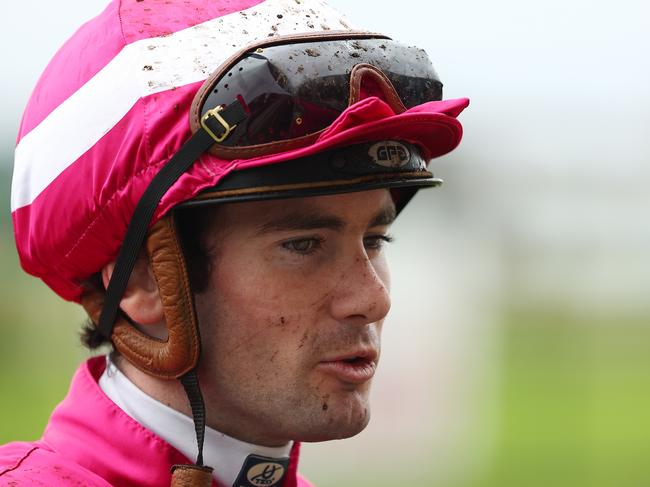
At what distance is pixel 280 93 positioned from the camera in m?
2.64

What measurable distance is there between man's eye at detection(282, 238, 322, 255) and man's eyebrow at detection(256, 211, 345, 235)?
0.03 metres

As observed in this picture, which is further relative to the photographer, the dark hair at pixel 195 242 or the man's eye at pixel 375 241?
the man's eye at pixel 375 241

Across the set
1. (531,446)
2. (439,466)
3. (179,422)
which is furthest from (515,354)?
(179,422)

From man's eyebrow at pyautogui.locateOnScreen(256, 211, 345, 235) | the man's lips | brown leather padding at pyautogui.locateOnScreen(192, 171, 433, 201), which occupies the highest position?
brown leather padding at pyautogui.locateOnScreen(192, 171, 433, 201)

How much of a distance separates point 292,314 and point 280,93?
518 millimetres

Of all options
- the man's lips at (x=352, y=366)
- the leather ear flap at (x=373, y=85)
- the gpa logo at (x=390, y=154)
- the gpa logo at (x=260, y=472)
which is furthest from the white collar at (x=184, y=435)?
the leather ear flap at (x=373, y=85)

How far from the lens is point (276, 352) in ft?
8.86

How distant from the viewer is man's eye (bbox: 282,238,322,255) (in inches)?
107

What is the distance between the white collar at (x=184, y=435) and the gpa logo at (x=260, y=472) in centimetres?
1

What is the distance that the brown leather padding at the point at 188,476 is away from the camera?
102 inches

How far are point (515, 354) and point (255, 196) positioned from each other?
17.7 m

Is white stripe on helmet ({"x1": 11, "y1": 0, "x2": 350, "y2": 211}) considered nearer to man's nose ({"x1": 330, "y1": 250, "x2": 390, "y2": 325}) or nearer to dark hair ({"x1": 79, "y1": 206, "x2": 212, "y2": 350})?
dark hair ({"x1": 79, "y1": 206, "x2": 212, "y2": 350})

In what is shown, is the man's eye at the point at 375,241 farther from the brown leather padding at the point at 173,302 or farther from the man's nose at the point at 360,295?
the brown leather padding at the point at 173,302

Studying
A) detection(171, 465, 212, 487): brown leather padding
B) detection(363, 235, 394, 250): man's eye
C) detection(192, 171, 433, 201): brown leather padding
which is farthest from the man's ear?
detection(363, 235, 394, 250): man's eye
